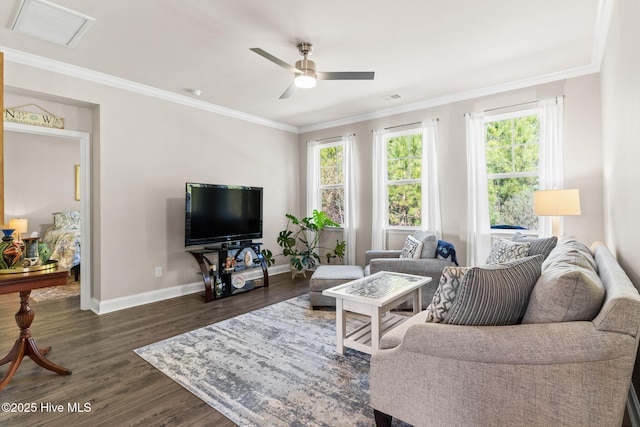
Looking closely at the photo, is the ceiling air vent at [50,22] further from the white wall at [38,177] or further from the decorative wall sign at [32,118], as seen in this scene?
the white wall at [38,177]

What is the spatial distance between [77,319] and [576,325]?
175 inches

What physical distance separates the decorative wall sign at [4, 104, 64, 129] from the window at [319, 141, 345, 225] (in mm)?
3909

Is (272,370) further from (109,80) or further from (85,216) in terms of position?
(109,80)

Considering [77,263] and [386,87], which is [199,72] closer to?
[386,87]

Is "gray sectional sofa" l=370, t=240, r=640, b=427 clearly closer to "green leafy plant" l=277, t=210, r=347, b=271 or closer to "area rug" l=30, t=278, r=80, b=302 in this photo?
"green leafy plant" l=277, t=210, r=347, b=271

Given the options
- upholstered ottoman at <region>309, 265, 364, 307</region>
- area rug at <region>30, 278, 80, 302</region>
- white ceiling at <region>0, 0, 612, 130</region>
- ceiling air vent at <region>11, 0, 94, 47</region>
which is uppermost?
white ceiling at <region>0, 0, 612, 130</region>

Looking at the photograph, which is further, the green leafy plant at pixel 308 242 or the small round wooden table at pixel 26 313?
the green leafy plant at pixel 308 242

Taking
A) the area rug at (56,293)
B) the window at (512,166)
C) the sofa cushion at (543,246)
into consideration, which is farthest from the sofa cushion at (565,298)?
the area rug at (56,293)

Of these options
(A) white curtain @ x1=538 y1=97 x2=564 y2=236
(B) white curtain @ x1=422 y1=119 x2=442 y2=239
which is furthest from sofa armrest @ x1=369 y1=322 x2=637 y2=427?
(B) white curtain @ x1=422 y1=119 x2=442 y2=239

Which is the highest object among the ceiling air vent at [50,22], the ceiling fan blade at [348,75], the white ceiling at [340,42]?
the white ceiling at [340,42]

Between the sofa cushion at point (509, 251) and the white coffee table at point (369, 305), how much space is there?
2.45 feet

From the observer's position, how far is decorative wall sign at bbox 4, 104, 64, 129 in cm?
327

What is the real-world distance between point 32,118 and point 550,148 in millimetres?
5895

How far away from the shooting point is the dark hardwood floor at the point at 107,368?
188 cm
